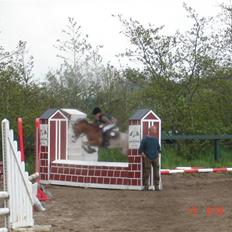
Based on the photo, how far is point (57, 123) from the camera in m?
20.1

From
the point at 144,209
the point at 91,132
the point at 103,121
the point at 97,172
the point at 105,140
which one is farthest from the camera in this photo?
the point at 97,172

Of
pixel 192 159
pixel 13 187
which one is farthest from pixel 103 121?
pixel 192 159

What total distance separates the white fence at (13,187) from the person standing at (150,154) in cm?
706

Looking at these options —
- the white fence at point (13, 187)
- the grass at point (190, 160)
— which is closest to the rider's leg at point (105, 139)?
the white fence at point (13, 187)

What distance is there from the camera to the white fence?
10.6 m

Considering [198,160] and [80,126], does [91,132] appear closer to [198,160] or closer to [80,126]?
[80,126]

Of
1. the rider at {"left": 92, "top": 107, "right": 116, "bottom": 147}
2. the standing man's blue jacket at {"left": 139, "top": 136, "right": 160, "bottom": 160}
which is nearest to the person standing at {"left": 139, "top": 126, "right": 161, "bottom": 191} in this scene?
the standing man's blue jacket at {"left": 139, "top": 136, "right": 160, "bottom": 160}

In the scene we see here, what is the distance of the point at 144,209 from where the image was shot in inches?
552

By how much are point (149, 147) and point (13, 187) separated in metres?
7.65

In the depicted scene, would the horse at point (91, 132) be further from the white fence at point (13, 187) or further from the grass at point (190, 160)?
the grass at point (190, 160)

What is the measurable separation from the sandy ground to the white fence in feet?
2.16

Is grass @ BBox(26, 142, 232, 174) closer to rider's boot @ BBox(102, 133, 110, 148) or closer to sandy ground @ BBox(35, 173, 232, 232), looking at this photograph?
sandy ground @ BBox(35, 173, 232, 232)

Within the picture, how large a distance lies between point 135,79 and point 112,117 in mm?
16394

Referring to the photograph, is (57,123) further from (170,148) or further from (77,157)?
(170,148)
